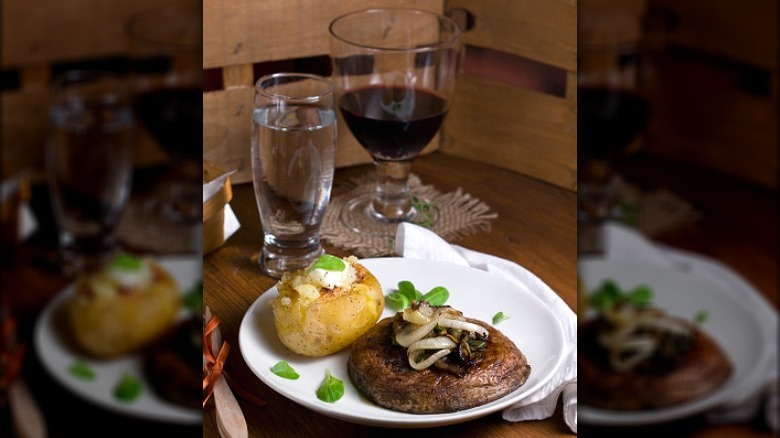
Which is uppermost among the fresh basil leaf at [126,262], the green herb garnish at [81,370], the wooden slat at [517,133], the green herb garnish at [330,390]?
the fresh basil leaf at [126,262]

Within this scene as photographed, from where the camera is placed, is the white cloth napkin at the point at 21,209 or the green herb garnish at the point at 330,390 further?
the green herb garnish at the point at 330,390

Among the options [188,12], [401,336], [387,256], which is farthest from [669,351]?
[387,256]

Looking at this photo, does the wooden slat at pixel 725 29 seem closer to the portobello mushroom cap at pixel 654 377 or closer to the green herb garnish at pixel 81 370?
the portobello mushroom cap at pixel 654 377

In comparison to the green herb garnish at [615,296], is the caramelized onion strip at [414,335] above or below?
below

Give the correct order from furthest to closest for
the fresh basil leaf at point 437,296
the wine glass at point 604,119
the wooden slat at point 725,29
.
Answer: the fresh basil leaf at point 437,296
the wine glass at point 604,119
the wooden slat at point 725,29

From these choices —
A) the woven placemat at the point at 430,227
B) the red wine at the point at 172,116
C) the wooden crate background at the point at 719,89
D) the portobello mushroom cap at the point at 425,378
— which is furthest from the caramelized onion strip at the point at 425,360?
the wooden crate background at the point at 719,89

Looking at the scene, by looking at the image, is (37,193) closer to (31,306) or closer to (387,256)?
(31,306)

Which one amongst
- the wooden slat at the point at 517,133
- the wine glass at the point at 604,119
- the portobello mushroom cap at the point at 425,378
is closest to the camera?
the wine glass at the point at 604,119
